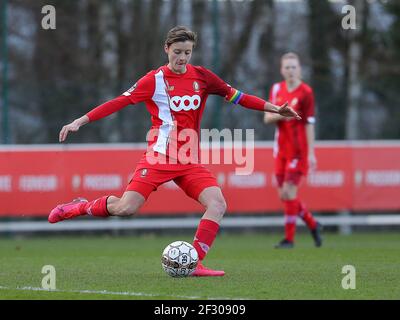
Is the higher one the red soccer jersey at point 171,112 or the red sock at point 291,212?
the red soccer jersey at point 171,112

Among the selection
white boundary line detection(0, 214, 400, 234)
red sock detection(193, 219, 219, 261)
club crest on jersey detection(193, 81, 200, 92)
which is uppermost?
club crest on jersey detection(193, 81, 200, 92)

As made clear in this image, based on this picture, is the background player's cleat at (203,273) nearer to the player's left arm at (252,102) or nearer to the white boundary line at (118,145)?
the player's left arm at (252,102)

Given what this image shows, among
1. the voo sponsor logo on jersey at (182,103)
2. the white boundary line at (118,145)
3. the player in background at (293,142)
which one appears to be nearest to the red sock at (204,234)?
the voo sponsor logo on jersey at (182,103)

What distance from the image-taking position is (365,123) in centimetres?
1670

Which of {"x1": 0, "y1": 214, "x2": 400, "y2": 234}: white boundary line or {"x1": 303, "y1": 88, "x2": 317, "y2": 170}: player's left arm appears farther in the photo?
{"x1": 0, "y1": 214, "x2": 400, "y2": 234}: white boundary line

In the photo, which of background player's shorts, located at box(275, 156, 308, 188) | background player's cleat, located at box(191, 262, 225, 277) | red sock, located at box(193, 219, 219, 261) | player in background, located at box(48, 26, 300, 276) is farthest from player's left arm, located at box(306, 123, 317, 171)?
background player's cleat, located at box(191, 262, 225, 277)

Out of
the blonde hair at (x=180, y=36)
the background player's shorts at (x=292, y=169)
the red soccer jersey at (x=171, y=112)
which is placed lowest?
the background player's shorts at (x=292, y=169)

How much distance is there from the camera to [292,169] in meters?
11.8

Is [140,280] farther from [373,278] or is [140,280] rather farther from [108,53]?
[108,53]

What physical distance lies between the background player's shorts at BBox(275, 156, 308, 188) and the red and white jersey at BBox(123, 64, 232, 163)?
355 centimetres

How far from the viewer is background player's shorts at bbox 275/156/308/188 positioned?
38.5 feet

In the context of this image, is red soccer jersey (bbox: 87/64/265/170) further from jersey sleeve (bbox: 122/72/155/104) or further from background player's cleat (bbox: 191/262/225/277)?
background player's cleat (bbox: 191/262/225/277)

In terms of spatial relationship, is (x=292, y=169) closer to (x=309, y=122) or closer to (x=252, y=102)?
(x=309, y=122)

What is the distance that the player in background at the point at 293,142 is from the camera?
11.7 meters
